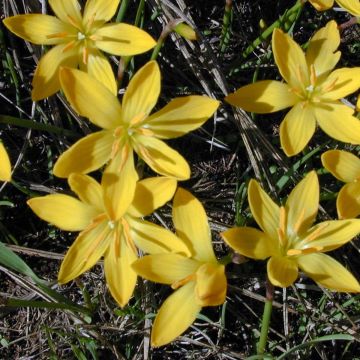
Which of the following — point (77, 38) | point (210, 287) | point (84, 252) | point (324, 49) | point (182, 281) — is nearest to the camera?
point (210, 287)

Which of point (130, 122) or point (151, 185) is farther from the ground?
point (130, 122)

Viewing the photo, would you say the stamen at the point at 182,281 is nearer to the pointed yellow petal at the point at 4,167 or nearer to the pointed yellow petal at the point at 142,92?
the pointed yellow petal at the point at 142,92

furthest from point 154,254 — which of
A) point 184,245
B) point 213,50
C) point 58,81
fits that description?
point 213,50

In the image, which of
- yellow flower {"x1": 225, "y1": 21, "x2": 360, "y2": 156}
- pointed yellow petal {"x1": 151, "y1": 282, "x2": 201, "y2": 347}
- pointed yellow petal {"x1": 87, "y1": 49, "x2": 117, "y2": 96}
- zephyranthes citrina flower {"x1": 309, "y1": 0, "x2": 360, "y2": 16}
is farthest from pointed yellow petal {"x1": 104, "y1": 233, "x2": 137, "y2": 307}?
zephyranthes citrina flower {"x1": 309, "y1": 0, "x2": 360, "y2": 16}

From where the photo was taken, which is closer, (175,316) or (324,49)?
(175,316)

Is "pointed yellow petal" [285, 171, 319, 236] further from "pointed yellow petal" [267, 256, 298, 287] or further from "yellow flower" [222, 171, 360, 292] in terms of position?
"pointed yellow petal" [267, 256, 298, 287]

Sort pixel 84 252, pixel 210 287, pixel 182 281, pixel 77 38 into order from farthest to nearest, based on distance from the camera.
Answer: pixel 77 38 < pixel 84 252 < pixel 182 281 < pixel 210 287

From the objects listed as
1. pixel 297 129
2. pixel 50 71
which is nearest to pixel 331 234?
pixel 297 129

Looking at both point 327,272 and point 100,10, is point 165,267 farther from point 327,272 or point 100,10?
point 100,10
